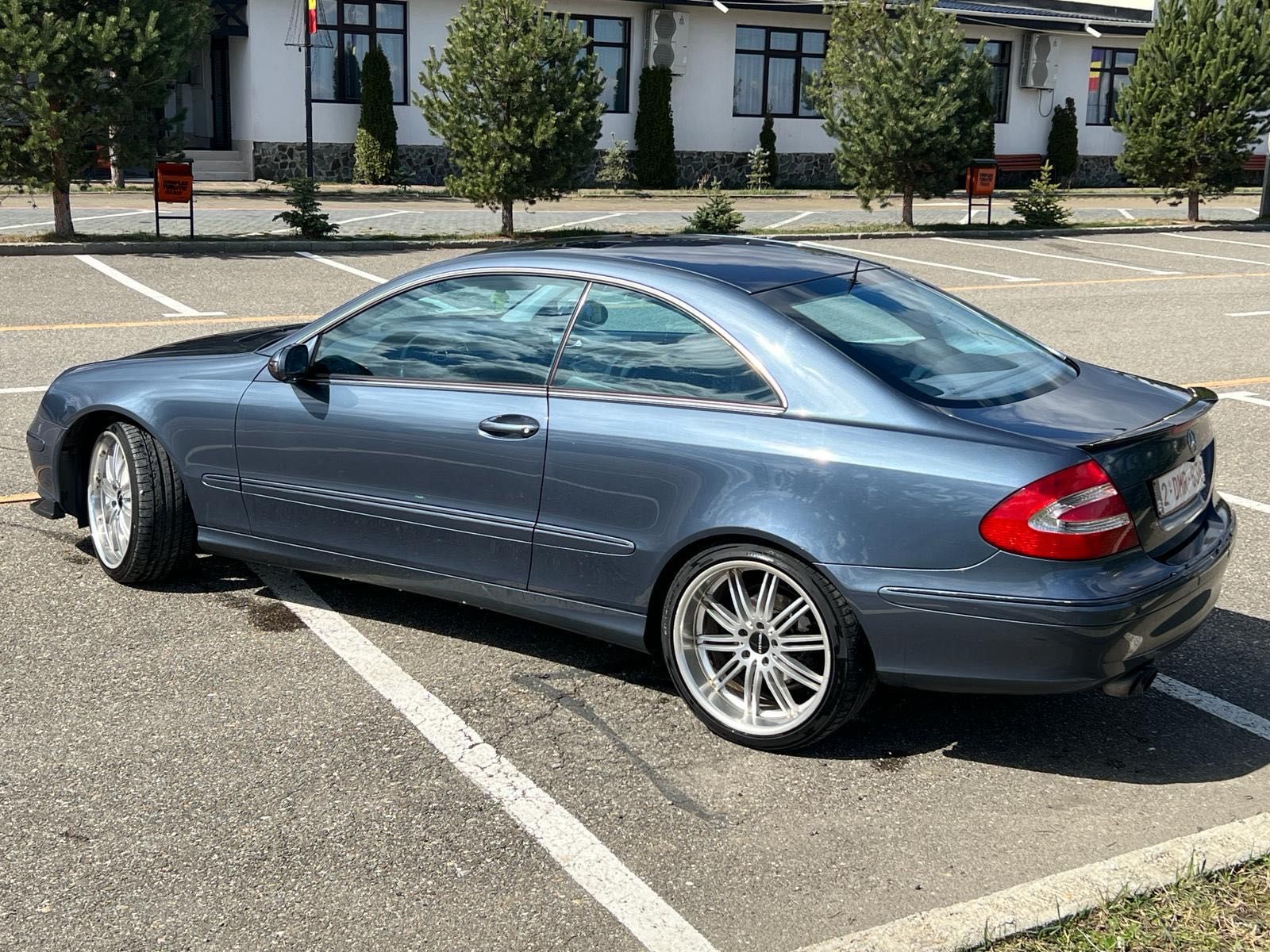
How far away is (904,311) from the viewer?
184 inches

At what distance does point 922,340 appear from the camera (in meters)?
4.51

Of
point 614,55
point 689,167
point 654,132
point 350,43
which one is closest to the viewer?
point 350,43

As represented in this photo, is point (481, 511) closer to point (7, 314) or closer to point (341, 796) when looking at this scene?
point (341, 796)

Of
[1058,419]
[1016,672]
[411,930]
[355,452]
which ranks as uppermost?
[1058,419]

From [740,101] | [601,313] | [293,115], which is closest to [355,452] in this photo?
[601,313]

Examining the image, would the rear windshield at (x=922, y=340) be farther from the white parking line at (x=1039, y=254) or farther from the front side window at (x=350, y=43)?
the front side window at (x=350, y=43)

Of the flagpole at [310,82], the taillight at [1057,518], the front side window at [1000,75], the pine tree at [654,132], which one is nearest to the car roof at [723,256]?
the taillight at [1057,518]

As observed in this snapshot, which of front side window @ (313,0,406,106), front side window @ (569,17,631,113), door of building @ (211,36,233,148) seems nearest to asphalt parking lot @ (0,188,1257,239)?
front side window @ (569,17,631,113)

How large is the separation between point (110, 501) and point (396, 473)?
1.47 m

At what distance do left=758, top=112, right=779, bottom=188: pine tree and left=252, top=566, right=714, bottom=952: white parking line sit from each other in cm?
2943

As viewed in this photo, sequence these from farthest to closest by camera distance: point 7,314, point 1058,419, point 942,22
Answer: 1. point 942,22
2. point 7,314
3. point 1058,419

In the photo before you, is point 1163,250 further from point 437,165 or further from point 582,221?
point 437,165

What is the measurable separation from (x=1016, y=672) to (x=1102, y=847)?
489 mm

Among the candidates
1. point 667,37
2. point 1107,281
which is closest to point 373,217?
point 1107,281
